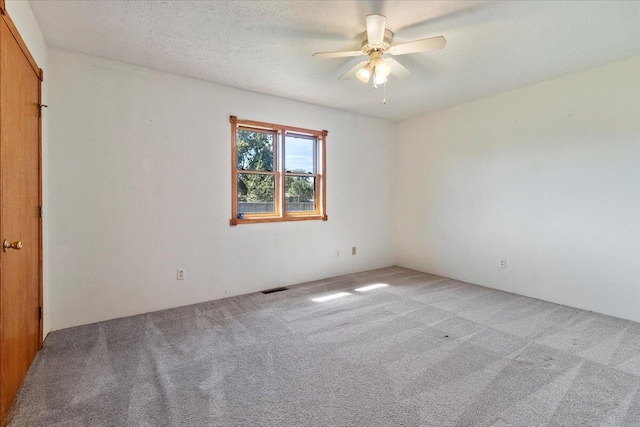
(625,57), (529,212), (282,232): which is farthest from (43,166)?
(625,57)

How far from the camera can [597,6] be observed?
2.08 meters

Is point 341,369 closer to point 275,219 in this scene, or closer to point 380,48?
point 275,219

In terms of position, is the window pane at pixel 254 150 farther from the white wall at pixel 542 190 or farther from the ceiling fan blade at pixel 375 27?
the white wall at pixel 542 190

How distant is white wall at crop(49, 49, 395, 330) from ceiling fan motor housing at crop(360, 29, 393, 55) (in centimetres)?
177

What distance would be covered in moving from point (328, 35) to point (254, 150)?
184 centimetres

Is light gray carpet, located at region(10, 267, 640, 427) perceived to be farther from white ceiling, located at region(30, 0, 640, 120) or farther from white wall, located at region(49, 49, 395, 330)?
white ceiling, located at region(30, 0, 640, 120)

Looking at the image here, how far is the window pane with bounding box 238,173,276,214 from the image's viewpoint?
12.5 ft

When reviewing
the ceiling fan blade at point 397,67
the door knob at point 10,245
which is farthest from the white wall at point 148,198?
the ceiling fan blade at point 397,67

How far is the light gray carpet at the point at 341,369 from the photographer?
5.40 ft

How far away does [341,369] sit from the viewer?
2078mm

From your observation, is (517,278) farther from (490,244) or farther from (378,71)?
(378,71)

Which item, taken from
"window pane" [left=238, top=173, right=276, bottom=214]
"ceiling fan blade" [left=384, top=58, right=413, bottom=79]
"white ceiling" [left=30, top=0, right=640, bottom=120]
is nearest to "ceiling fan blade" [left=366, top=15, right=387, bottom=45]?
"white ceiling" [left=30, top=0, right=640, bottom=120]

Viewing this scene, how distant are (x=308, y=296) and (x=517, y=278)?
271 centimetres

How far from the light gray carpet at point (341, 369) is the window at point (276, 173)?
1365 millimetres
